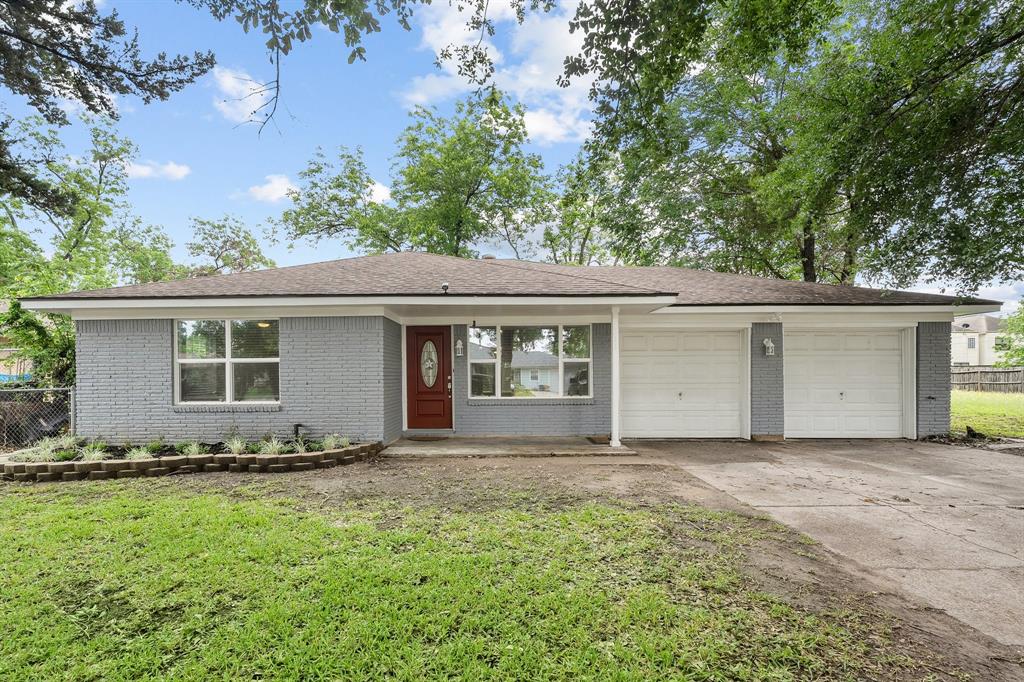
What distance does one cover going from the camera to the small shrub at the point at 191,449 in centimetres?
655

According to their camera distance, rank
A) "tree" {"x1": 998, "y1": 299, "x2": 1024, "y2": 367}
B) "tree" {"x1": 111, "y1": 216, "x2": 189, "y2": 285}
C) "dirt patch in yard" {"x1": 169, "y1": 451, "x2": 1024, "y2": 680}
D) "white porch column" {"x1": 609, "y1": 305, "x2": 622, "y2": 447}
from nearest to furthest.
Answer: "dirt patch in yard" {"x1": 169, "y1": 451, "x2": 1024, "y2": 680} < "white porch column" {"x1": 609, "y1": 305, "x2": 622, "y2": 447} < "tree" {"x1": 998, "y1": 299, "x2": 1024, "y2": 367} < "tree" {"x1": 111, "y1": 216, "x2": 189, "y2": 285}

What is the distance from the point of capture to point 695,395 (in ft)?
29.9

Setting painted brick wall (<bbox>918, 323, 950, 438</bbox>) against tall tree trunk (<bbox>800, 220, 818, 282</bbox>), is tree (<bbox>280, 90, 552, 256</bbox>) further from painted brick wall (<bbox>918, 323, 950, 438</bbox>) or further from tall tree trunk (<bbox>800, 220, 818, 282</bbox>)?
painted brick wall (<bbox>918, 323, 950, 438</bbox>)

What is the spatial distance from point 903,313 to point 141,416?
1413 centimetres

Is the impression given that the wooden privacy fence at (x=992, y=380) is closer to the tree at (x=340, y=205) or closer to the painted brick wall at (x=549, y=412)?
the painted brick wall at (x=549, y=412)

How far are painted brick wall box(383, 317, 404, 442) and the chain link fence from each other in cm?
574

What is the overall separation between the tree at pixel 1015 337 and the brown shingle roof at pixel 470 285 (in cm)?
2355

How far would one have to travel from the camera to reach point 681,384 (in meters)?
9.10

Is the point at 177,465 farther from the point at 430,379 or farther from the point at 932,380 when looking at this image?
the point at 932,380

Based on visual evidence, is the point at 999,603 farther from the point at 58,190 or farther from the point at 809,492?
the point at 58,190

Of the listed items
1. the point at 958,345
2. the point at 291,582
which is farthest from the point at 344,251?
the point at 958,345

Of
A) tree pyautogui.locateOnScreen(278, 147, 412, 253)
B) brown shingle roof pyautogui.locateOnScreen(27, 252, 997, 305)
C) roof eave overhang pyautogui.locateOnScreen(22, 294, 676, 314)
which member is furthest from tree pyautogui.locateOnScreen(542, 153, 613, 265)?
roof eave overhang pyautogui.locateOnScreen(22, 294, 676, 314)

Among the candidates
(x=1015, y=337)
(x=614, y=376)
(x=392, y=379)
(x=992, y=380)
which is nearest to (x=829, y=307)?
(x=614, y=376)

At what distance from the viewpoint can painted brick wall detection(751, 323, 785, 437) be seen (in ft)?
29.1
